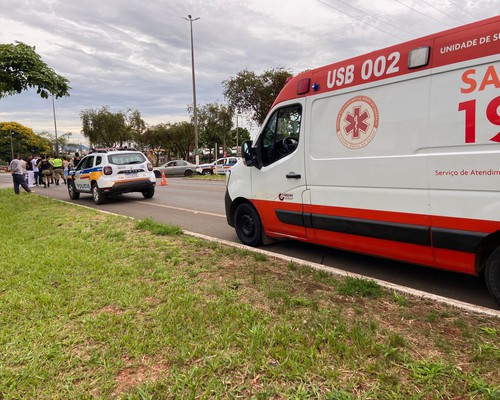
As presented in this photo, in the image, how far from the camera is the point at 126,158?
11.8m

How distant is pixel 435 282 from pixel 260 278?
196 centimetres

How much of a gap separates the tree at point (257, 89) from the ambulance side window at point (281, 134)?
22452mm

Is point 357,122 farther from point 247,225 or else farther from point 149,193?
point 149,193

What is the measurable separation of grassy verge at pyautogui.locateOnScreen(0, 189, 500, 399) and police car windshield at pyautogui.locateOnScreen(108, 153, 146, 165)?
753 cm

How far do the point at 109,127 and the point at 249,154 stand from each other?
5002 centimetres

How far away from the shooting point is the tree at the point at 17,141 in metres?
86.5

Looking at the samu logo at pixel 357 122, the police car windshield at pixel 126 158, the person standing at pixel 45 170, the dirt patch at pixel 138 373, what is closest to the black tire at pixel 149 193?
the police car windshield at pixel 126 158

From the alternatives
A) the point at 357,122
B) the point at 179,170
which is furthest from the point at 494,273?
the point at 179,170

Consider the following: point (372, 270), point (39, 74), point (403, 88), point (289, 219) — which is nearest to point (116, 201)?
point (39, 74)

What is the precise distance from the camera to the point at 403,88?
11.5ft

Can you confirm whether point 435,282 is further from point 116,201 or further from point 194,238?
point 116,201

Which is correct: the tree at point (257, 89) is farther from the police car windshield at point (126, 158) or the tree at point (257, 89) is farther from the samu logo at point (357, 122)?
the samu logo at point (357, 122)

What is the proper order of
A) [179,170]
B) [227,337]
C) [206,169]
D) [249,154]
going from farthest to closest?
[206,169]
[179,170]
[249,154]
[227,337]

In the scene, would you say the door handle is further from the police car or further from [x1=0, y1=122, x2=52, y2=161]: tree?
[x1=0, y1=122, x2=52, y2=161]: tree
